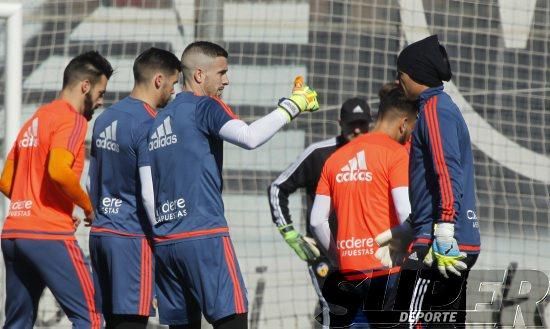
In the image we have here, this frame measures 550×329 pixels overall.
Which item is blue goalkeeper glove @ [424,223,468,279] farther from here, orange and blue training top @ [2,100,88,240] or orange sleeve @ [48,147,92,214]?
orange and blue training top @ [2,100,88,240]

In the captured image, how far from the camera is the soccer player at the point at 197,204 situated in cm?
589

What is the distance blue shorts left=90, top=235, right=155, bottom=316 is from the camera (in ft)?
21.9

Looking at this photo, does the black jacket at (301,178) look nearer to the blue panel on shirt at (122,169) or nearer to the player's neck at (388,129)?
the player's neck at (388,129)

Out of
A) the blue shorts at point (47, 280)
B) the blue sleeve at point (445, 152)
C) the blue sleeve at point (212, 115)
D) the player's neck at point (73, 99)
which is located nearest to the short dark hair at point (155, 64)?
the player's neck at point (73, 99)

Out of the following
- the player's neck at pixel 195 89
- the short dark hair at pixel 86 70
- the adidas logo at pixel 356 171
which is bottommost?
the adidas logo at pixel 356 171

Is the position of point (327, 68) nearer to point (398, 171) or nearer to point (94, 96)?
point (94, 96)

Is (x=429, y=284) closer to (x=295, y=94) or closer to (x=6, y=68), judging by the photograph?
(x=295, y=94)

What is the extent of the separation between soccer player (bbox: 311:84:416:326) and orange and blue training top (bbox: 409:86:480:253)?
0.72 m

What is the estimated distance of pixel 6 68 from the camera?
8.50 metres

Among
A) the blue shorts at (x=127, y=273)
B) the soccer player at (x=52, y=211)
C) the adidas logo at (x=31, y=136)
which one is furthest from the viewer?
the adidas logo at (x=31, y=136)

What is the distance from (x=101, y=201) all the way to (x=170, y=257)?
0.92m

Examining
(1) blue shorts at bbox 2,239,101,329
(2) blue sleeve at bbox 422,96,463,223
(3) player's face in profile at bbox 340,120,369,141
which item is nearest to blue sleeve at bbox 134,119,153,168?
(1) blue shorts at bbox 2,239,101,329

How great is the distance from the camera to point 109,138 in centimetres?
679

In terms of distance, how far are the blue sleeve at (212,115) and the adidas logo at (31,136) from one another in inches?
60.1
